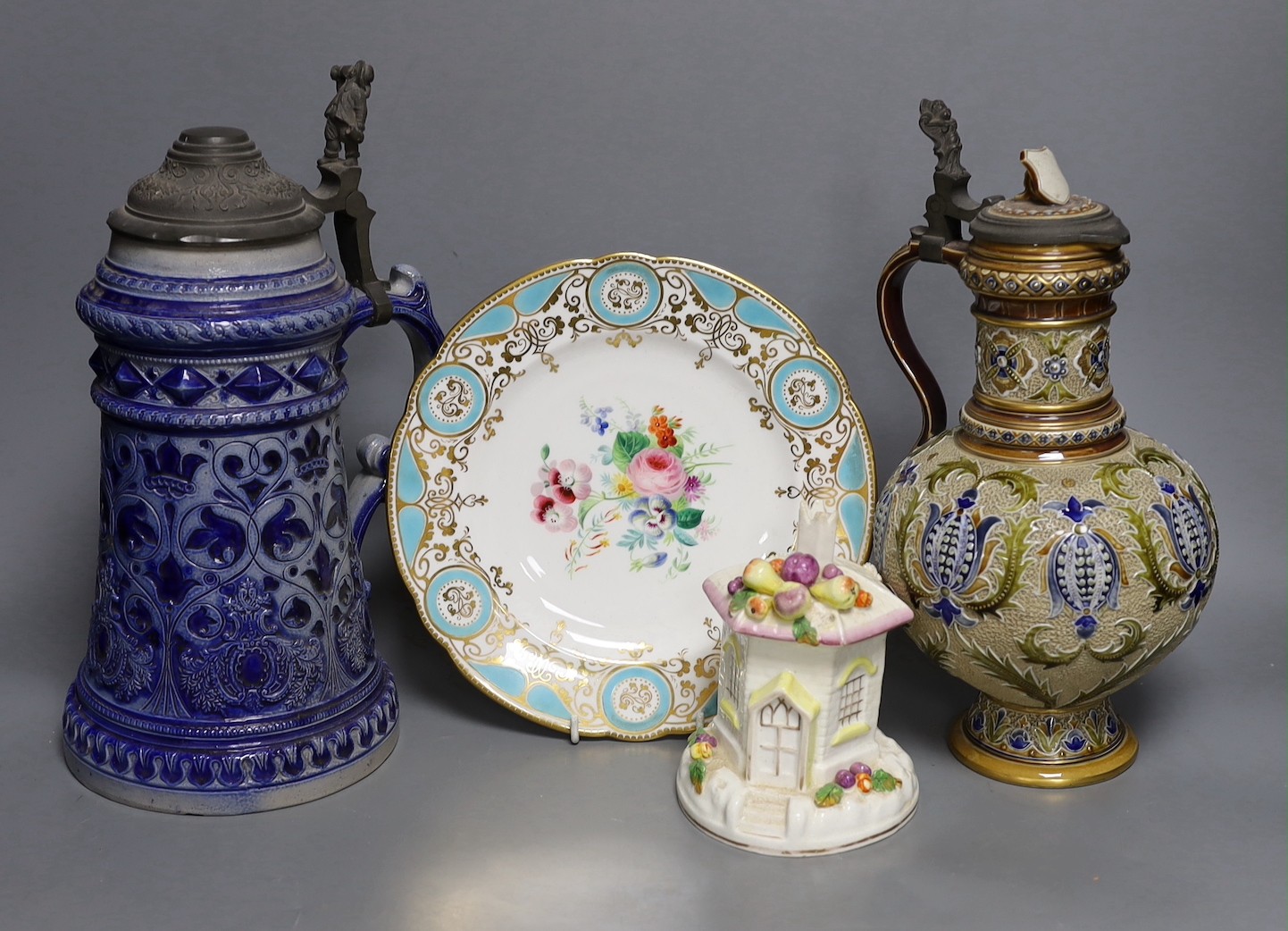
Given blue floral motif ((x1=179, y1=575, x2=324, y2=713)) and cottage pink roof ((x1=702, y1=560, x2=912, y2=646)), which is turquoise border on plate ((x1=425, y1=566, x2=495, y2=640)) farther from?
cottage pink roof ((x1=702, y1=560, x2=912, y2=646))

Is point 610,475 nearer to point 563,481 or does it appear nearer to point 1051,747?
point 563,481

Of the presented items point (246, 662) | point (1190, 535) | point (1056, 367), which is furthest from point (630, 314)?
point (1190, 535)

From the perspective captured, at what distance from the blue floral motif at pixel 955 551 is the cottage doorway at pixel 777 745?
0.83 feet

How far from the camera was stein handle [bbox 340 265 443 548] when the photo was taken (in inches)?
109

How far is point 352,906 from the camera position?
7.77 feet

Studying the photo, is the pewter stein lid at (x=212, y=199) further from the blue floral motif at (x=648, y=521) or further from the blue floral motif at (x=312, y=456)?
the blue floral motif at (x=648, y=521)

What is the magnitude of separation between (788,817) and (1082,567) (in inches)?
19.7

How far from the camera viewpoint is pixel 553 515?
2.85 meters

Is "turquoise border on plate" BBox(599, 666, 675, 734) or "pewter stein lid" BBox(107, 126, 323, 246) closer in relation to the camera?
"pewter stein lid" BBox(107, 126, 323, 246)

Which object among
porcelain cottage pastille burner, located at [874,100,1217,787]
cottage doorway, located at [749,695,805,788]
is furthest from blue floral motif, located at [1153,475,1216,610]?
cottage doorway, located at [749,695,805,788]

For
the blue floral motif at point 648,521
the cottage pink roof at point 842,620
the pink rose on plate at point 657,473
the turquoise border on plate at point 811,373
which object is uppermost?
the turquoise border on plate at point 811,373

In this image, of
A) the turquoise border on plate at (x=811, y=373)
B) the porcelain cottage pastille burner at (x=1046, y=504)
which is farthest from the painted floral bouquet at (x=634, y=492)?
the porcelain cottage pastille burner at (x=1046, y=504)

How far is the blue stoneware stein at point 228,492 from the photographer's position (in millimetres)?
2463

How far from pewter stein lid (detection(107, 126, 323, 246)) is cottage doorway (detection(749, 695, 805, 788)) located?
2.91ft
